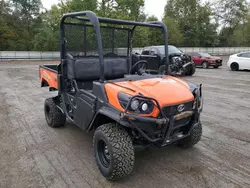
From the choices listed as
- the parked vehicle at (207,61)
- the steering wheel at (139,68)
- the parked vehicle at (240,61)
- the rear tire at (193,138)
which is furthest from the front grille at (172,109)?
the parked vehicle at (207,61)

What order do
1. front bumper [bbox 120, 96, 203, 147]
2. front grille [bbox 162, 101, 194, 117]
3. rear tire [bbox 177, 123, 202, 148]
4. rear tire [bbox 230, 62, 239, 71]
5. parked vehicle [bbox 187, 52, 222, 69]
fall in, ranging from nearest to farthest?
1. front bumper [bbox 120, 96, 203, 147]
2. front grille [bbox 162, 101, 194, 117]
3. rear tire [bbox 177, 123, 202, 148]
4. rear tire [bbox 230, 62, 239, 71]
5. parked vehicle [bbox 187, 52, 222, 69]

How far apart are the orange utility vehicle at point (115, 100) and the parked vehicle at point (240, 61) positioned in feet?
42.3

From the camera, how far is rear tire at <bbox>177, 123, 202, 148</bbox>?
3.51 meters

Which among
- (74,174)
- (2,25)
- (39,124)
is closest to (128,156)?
(74,174)

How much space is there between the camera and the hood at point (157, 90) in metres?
2.73

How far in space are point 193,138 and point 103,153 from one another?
142 cm

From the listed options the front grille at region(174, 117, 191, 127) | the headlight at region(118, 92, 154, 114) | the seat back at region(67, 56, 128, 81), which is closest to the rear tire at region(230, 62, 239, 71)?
the seat back at region(67, 56, 128, 81)

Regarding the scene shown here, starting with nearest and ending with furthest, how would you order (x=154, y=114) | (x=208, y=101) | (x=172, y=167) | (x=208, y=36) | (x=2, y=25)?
(x=154, y=114)
(x=172, y=167)
(x=208, y=101)
(x=2, y=25)
(x=208, y=36)

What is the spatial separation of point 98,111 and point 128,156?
0.67 m

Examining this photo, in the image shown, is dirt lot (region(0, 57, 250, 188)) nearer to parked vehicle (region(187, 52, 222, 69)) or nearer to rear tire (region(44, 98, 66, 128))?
rear tire (region(44, 98, 66, 128))

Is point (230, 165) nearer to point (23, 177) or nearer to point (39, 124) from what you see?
point (23, 177)

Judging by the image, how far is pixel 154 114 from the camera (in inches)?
103

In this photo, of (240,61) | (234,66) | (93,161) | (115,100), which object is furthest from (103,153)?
(234,66)

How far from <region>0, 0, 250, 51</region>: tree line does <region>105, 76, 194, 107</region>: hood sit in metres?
28.0
